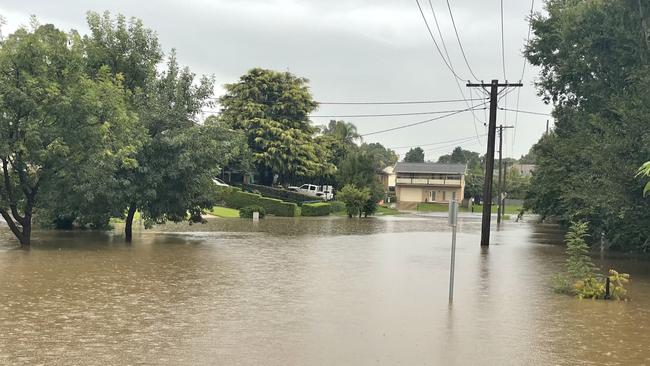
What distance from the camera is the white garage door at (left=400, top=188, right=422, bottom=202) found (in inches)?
3814

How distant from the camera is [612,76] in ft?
82.2

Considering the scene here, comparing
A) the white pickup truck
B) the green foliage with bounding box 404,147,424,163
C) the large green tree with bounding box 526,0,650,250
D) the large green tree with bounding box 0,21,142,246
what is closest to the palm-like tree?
the white pickup truck

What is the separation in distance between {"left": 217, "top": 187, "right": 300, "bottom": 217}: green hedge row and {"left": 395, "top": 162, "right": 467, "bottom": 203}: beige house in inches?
1767

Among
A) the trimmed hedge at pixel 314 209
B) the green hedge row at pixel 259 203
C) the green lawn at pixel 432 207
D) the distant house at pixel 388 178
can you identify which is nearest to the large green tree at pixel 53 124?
the green hedge row at pixel 259 203

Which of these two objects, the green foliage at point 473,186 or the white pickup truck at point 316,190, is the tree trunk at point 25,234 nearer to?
the white pickup truck at point 316,190

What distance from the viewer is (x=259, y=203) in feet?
177

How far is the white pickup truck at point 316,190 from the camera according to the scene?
238ft

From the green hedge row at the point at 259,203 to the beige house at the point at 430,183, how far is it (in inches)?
1767

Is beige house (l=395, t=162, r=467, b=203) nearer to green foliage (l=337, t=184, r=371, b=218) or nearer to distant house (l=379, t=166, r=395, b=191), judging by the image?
distant house (l=379, t=166, r=395, b=191)

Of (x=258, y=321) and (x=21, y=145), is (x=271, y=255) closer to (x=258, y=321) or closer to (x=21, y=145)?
(x=21, y=145)

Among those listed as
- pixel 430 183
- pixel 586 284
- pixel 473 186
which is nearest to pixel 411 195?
pixel 430 183

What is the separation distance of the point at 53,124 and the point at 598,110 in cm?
2189

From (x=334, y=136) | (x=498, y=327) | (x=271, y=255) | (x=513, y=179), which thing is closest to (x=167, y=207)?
(x=271, y=255)

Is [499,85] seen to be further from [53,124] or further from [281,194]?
[281,194]
